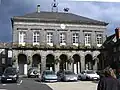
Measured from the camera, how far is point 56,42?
5212cm

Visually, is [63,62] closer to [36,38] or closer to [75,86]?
[36,38]

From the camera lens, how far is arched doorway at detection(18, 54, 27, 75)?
49966 millimetres

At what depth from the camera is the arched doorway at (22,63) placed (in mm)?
49966

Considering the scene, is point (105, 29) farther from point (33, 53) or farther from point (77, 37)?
point (33, 53)

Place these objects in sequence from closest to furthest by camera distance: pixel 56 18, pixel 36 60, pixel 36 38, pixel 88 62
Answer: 1. pixel 36 38
2. pixel 36 60
3. pixel 56 18
4. pixel 88 62

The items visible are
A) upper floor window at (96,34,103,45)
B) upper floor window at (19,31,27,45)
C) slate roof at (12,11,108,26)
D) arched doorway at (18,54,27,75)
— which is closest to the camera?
arched doorway at (18,54,27,75)

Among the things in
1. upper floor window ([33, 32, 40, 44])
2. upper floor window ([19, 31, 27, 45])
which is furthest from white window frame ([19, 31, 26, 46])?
upper floor window ([33, 32, 40, 44])

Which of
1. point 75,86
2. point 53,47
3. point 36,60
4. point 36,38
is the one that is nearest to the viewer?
point 75,86

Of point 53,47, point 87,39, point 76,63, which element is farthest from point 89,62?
point 53,47

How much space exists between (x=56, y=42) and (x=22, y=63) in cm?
735

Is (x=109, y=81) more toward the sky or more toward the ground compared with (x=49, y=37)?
more toward the ground

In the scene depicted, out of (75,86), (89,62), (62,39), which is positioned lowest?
(89,62)

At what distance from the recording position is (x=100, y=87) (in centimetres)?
565

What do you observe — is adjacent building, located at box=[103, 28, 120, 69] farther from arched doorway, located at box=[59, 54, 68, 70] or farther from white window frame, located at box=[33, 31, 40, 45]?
white window frame, located at box=[33, 31, 40, 45]
